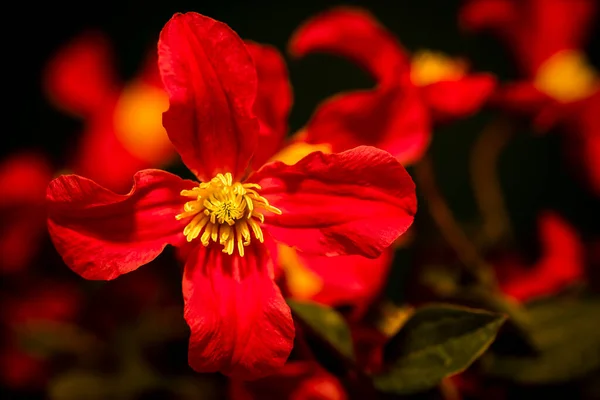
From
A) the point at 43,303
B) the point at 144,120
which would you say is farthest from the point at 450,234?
the point at 144,120

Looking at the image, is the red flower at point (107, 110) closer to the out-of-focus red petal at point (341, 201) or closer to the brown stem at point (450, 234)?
the brown stem at point (450, 234)

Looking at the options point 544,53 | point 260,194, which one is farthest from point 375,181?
point 544,53

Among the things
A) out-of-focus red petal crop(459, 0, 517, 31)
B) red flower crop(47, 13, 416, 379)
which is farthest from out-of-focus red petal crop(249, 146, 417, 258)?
out-of-focus red petal crop(459, 0, 517, 31)

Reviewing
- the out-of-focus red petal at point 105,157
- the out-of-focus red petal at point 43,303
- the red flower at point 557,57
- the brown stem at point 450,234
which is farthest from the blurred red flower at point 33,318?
the red flower at point 557,57

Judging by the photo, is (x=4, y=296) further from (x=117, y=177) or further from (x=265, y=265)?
(x=265, y=265)

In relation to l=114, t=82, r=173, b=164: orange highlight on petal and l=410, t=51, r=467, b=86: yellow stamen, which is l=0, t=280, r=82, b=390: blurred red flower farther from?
l=410, t=51, r=467, b=86: yellow stamen

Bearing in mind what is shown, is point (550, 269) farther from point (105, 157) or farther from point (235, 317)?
point (105, 157)
